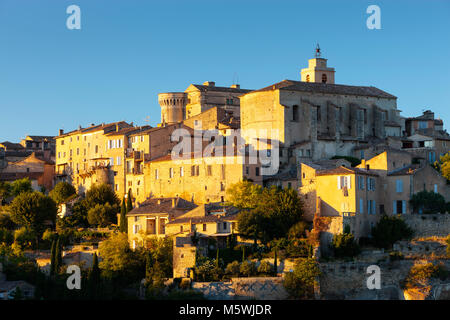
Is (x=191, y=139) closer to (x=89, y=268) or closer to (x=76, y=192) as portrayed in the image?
(x=76, y=192)

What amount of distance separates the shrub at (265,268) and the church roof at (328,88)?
20702 mm

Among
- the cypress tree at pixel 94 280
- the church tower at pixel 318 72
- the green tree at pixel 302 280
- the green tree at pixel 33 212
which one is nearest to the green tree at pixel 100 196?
the green tree at pixel 33 212

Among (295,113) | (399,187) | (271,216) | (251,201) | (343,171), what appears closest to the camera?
(343,171)

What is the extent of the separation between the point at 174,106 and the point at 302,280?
41253 mm

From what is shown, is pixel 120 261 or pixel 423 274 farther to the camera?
pixel 120 261

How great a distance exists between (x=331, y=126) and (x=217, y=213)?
16609 millimetres

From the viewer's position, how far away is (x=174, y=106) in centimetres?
9288

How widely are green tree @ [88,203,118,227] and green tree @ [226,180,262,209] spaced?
40.6 ft

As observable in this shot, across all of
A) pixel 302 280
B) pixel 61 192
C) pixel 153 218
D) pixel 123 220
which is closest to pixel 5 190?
pixel 61 192

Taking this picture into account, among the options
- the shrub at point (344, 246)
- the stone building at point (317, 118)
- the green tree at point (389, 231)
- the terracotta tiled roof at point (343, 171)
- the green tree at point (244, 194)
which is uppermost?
the stone building at point (317, 118)

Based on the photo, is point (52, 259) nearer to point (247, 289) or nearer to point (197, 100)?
point (247, 289)

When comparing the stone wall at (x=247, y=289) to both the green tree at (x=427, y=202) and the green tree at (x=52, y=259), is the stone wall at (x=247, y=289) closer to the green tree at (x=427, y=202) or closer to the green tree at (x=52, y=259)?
the green tree at (x=427, y=202)

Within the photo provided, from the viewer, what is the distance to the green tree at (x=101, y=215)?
73625mm
